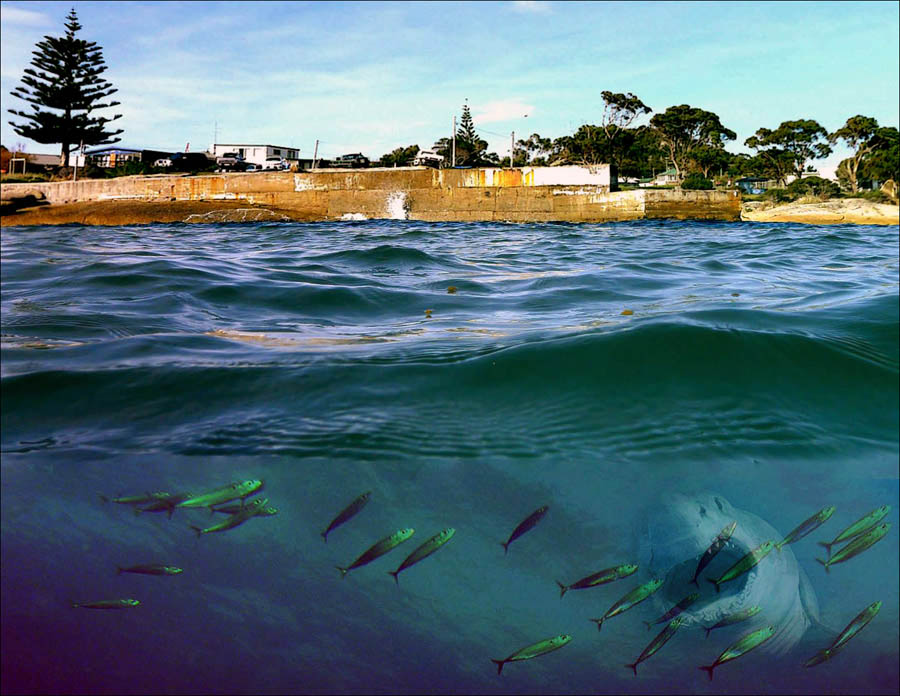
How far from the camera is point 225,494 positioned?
7.79ft

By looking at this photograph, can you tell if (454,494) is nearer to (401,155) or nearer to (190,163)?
(190,163)

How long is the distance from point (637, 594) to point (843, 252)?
8841mm

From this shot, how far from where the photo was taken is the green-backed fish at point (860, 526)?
2.17m

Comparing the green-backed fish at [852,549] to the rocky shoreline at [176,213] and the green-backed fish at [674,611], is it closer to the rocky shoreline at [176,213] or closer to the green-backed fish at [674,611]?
the green-backed fish at [674,611]

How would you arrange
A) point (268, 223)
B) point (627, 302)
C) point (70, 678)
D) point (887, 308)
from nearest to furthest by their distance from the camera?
point (70, 678) < point (887, 308) < point (627, 302) < point (268, 223)

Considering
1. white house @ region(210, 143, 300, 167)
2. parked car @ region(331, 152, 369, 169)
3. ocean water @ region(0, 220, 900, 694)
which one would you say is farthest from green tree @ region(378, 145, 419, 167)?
ocean water @ region(0, 220, 900, 694)

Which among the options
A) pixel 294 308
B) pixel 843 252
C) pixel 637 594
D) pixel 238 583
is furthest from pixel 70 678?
pixel 843 252

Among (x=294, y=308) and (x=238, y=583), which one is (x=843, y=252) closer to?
(x=294, y=308)

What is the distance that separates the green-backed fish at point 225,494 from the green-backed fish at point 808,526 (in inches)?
73.5

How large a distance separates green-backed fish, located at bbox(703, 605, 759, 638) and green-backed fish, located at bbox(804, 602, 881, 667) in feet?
0.63

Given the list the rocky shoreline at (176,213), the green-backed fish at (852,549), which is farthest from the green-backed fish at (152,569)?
the rocky shoreline at (176,213)

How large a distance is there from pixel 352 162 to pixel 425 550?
30.2 meters

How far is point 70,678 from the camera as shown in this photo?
1730mm

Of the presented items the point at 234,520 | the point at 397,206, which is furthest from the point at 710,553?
the point at 397,206
